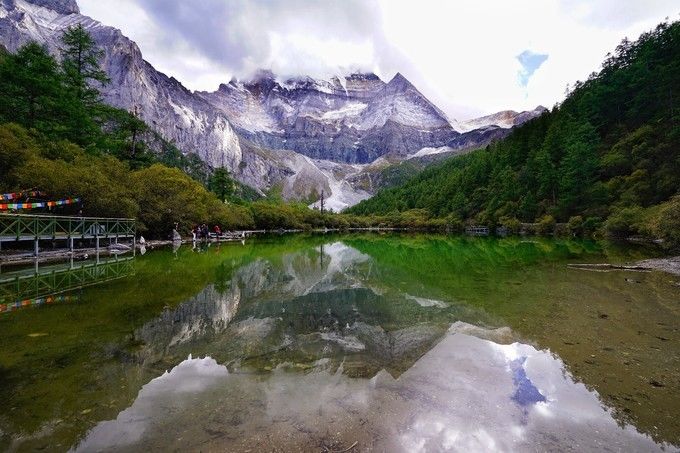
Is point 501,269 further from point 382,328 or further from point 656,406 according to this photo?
point 656,406

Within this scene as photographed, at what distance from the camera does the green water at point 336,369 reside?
14.9 feet

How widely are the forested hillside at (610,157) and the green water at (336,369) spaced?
22.9 meters

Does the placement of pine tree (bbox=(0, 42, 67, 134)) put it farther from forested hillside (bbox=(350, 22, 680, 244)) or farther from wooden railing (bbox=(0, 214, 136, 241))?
forested hillside (bbox=(350, 22, 680, 244))

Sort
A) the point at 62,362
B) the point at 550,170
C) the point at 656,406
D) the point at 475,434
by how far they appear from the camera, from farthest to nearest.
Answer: the point at 550,170
the point at 62,362
the point at 656,406
the point at 475,434

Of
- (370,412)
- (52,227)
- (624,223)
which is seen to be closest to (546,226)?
(624,223)

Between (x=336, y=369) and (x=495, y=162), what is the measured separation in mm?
110149

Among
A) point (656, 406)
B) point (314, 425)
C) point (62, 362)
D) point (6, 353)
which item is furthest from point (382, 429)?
point (6, 353)

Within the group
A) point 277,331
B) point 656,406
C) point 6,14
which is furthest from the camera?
point 6,14

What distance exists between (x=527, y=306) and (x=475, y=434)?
808 cm

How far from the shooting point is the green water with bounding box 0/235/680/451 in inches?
179

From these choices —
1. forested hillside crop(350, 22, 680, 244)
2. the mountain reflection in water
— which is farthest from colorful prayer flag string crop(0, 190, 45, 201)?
forested hillside crop(350, 22, 680, 244)

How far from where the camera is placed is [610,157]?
2197 inches

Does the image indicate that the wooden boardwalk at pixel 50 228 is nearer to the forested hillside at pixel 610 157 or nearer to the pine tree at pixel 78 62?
the pine tree at pixel 78 62

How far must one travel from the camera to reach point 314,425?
4.70m
